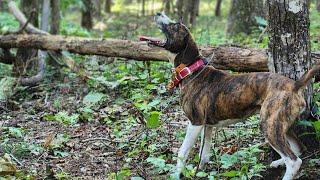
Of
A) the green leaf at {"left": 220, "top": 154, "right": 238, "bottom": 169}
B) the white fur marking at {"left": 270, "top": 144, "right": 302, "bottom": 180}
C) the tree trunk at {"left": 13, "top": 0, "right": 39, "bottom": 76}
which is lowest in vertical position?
the green leaf at {"left": 220, "top": 154, "right": 238, "bottom": 169}

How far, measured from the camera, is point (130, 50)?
33.6ft

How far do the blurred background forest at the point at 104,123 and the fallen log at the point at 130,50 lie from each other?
16 centimetres

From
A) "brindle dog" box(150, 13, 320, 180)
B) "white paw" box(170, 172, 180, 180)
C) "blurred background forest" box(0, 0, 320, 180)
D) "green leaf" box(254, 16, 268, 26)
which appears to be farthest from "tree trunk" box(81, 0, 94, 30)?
"white paw" box(170, 172, 180, 180)

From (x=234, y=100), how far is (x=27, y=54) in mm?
8022

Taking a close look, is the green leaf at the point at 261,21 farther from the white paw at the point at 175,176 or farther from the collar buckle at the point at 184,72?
the white paw at the point at 175,176

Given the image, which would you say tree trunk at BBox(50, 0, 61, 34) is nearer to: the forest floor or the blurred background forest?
the blurred background forest

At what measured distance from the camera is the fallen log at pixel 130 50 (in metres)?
8.56

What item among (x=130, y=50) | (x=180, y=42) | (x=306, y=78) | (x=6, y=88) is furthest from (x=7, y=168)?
(x=130, y=50)

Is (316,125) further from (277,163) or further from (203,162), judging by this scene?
(203,162)

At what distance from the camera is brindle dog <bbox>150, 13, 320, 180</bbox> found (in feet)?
16.8

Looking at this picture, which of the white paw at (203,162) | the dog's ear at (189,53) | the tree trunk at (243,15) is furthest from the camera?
the tree trunk at (243,15)

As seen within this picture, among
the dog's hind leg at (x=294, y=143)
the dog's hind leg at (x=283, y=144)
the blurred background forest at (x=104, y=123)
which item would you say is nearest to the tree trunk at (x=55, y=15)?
the blurred background forest at (x=104, y=123)

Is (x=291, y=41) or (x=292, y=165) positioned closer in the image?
(x=292, y=165)

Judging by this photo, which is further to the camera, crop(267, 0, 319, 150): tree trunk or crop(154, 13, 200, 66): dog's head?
crop(154, 13, 200, 66): dog's head
